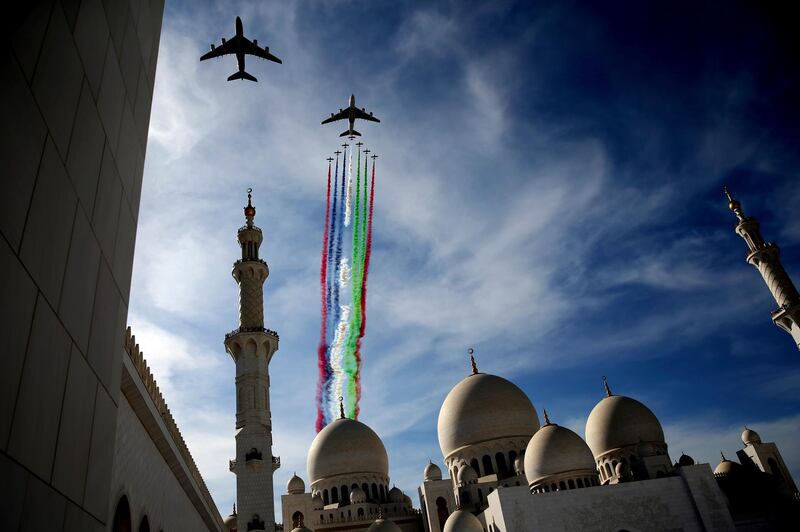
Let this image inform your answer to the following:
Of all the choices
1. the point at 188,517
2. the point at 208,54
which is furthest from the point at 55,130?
the point at 208,54

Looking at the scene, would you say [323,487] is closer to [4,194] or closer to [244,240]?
[244,240]

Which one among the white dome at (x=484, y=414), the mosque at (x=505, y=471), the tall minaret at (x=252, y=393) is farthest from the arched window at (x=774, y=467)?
the tall minaret at (x=252, y=393)

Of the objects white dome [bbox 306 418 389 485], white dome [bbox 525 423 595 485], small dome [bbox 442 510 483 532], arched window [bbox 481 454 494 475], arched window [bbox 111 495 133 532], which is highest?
white dome [bbox 306 418 389 485]

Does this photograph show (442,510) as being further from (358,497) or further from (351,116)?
(351,116)

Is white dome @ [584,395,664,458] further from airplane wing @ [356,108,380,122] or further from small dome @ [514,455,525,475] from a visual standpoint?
airplane wing @ [356,108,380,122]

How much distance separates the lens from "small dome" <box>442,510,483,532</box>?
3031 cm

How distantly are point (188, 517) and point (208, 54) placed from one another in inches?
681

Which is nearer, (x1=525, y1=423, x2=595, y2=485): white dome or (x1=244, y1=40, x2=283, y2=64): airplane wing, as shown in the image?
(x1=244, y1=40, x2=283, y2=64): airplane wing

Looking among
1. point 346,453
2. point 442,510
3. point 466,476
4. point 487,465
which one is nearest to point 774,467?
point 487,465

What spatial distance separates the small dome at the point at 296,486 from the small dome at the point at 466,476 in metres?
10.9

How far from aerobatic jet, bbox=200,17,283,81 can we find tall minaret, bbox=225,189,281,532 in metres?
11.3

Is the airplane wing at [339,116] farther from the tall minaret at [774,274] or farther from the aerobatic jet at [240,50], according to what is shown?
the tall minaret at [774,274]

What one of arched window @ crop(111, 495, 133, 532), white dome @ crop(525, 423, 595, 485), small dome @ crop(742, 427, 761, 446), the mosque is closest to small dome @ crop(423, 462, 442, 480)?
the mosque

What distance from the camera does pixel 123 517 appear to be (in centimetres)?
943
